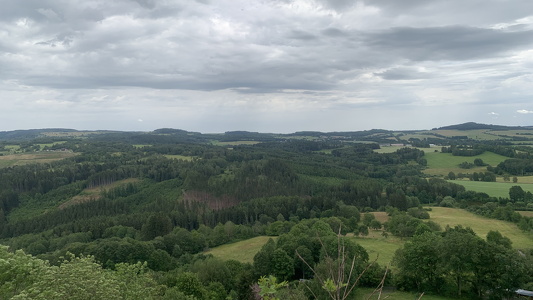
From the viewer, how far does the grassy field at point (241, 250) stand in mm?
66188

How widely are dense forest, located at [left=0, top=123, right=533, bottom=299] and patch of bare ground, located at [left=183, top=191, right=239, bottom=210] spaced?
84 cm

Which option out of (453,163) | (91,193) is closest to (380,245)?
(91,193)

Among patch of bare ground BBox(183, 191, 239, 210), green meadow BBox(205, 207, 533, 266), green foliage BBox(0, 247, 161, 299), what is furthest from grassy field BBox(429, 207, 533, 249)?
patch of bare ground BBox(183, 191, 239, 210)

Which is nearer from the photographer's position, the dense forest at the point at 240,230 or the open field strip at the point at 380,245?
the dense forest at the point at 240,230

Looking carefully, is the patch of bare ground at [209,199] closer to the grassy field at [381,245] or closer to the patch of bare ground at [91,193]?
the patch of bare ground at [91,193]

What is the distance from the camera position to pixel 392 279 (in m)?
45.6

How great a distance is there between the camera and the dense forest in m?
22.1

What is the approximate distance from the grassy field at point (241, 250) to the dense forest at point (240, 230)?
3.68 metres

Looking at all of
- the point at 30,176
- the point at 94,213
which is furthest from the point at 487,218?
the point at 30,176

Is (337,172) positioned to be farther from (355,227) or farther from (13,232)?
(13,232)

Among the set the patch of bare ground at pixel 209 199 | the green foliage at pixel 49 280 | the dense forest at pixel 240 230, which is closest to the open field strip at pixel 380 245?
the dense forest at pixel 240 230

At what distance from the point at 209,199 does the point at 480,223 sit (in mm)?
95275

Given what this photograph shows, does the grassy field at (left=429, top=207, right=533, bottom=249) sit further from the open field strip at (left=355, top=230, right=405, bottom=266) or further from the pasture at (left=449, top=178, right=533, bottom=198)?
the pasture at (left=449, top=178, right=533, bottom=198)

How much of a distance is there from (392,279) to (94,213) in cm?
10079
